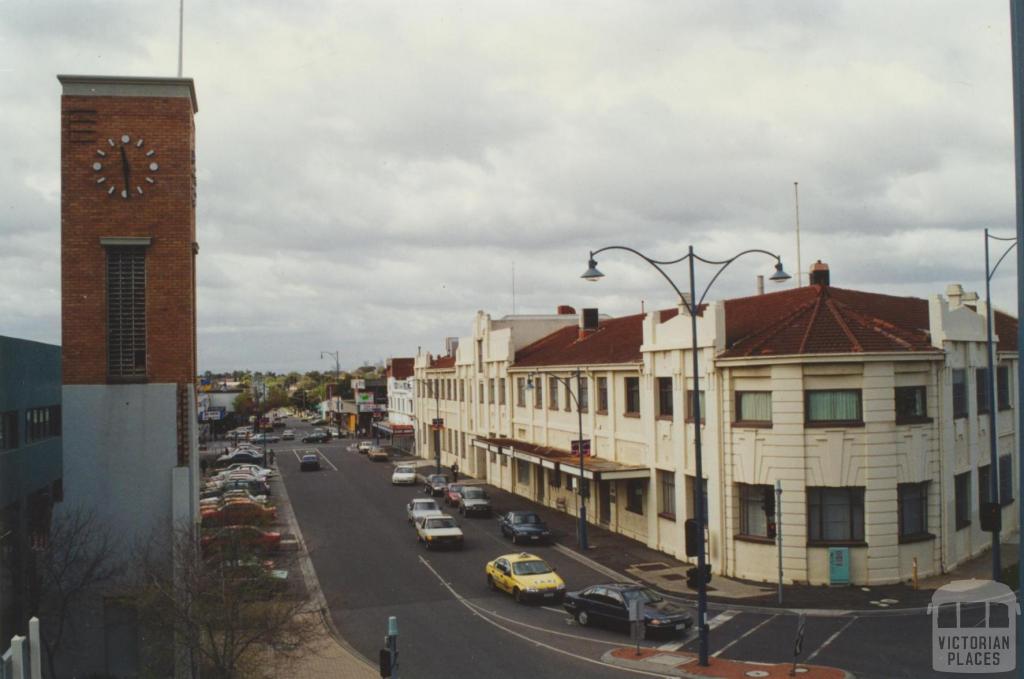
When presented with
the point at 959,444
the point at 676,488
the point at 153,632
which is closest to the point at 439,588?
the point at 676,488

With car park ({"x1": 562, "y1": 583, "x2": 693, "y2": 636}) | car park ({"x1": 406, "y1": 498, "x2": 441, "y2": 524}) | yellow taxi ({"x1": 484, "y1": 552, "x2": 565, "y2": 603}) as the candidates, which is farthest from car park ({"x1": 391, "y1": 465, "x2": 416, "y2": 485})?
car park ({"x1": 562, "y1": 583, "x2": 693, "y2": 636})

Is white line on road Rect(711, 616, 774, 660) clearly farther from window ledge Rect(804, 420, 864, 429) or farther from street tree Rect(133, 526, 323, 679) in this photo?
street tree Rect(133, 526, 323, 679)

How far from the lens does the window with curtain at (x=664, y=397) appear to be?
35719 mm

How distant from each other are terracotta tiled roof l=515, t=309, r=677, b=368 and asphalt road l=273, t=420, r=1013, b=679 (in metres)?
10.7

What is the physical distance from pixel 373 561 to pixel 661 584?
40.4ft

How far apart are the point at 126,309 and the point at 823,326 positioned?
23541 mm

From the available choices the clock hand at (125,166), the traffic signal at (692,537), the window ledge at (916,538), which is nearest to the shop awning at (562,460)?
the window ledge at (916,538)

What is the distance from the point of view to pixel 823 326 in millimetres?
30797

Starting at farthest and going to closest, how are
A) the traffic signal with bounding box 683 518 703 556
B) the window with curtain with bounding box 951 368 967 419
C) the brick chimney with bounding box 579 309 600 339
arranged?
the brick chimney with bounding box 579 309 600 339 < the window with curtain with bounding box 951 368 967 419 < the traffic signal with bounding box 683 518 703 556

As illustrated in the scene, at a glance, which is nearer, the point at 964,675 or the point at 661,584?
the point at 964,675

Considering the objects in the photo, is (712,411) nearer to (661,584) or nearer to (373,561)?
A: (661,584)

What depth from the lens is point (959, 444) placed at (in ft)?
106

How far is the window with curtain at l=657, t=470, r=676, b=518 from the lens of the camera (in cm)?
3541

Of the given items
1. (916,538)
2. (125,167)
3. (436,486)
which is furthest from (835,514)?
(436,486)
